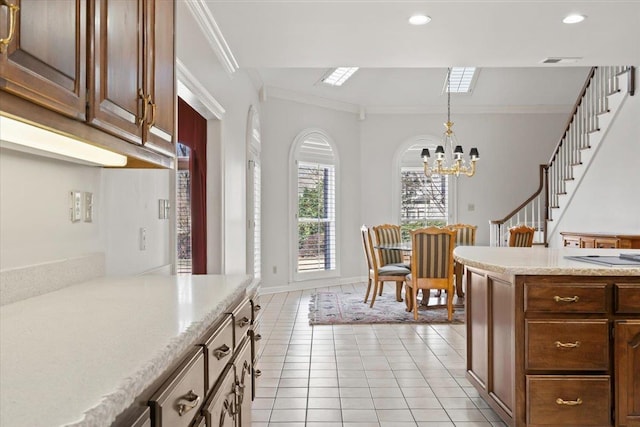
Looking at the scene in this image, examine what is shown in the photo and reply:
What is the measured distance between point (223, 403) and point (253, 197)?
450 centimetres

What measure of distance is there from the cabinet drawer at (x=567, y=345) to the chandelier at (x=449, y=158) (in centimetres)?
408

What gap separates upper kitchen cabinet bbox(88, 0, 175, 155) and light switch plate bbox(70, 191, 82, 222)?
0.37m

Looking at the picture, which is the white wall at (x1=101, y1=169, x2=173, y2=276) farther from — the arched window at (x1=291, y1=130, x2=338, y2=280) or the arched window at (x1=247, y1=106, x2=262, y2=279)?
the arched window at (x1=291, y1=130, x2=338, y2=280)

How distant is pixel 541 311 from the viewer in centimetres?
229

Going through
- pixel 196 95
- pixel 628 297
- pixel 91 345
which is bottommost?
pixel 628 297

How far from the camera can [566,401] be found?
228 centimetres

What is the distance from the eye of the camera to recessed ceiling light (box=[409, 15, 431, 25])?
3549 millimetres

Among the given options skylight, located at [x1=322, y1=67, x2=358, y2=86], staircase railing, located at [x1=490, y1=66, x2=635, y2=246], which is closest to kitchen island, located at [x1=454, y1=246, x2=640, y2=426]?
staircase railing, located at [x1=490, y1=66, x2=635, y2=246]

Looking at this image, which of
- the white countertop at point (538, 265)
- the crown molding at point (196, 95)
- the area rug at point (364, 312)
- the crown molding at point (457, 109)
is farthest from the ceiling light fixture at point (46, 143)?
the crown molding at point (457, 109)

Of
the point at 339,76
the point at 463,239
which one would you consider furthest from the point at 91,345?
the point at 339,76

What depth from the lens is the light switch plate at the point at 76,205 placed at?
1.84 m

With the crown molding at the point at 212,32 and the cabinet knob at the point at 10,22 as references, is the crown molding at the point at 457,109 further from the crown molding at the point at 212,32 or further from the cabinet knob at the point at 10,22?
the cabinet knob at the point at 10,22

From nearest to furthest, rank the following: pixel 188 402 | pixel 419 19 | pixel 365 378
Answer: pixel 188 402 < pixel 365 378 < pixel 419 19

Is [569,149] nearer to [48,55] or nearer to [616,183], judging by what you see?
[616,183]
